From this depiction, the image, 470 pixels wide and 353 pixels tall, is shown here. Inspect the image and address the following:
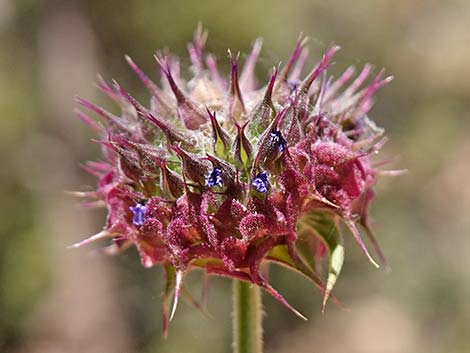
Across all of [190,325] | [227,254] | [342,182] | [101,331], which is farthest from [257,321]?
[101,331]

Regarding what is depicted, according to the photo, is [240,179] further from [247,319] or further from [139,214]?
[247,319]

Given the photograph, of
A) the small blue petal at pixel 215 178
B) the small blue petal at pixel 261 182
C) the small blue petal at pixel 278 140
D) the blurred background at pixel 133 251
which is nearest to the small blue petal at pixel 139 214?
the small blue petal at pixel 215 178

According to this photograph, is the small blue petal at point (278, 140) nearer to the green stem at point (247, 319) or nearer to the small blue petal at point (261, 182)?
the small blue petal at point (261, 182)

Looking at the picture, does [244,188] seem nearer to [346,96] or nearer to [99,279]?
[346,96]

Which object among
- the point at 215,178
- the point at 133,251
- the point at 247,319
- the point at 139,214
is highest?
the point at 215,178

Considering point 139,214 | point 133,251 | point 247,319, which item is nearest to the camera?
point 139,214

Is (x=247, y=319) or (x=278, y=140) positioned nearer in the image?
(x=278, y=140)

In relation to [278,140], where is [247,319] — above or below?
below

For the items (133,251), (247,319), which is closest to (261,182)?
(247,319)
